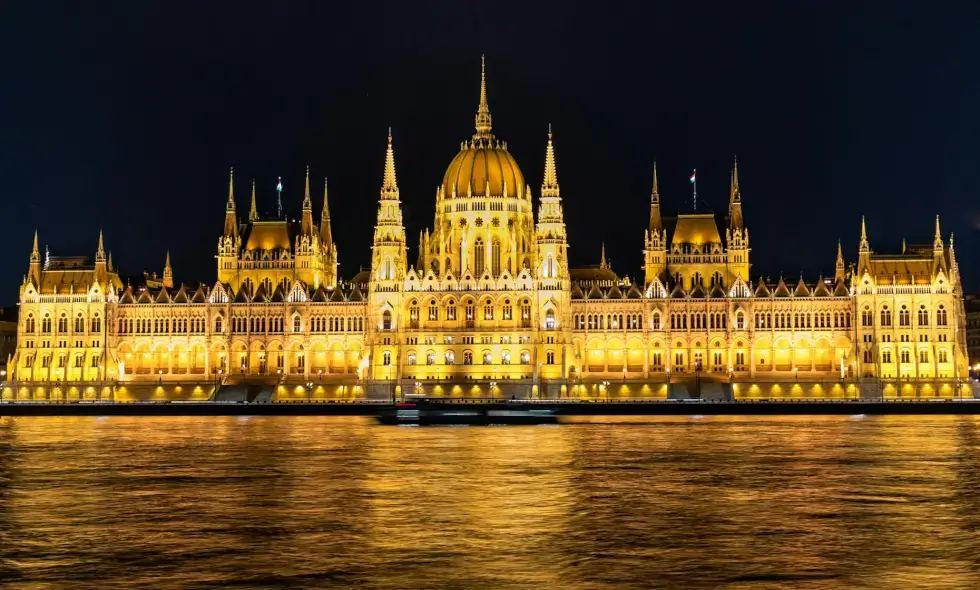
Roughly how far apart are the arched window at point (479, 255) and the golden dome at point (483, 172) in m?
5.12

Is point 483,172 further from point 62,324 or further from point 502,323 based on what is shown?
point 62,324

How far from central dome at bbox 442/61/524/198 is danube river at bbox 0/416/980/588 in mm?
71050

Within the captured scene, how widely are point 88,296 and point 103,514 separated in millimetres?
108175

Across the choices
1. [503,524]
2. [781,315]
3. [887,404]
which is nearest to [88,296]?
[781,315]

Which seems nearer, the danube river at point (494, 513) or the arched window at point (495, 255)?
the danube river at point (494, 513)

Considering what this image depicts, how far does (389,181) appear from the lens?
502 feet

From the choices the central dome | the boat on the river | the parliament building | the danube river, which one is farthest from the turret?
the danube river

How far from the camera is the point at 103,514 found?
4928cm

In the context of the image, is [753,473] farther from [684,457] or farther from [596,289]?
[596,289]

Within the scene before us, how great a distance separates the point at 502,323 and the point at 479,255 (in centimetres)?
981

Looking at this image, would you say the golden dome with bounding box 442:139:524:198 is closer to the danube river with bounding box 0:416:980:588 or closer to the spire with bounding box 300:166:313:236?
the spire with bounding box 300:166:313:236

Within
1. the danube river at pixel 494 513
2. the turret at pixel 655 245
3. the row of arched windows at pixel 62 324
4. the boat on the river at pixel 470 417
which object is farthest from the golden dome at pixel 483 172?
the danube river at pixel 494 513

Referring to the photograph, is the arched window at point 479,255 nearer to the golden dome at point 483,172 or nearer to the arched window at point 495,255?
the arched window at point 495,255

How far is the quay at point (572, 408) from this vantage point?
412 ft
